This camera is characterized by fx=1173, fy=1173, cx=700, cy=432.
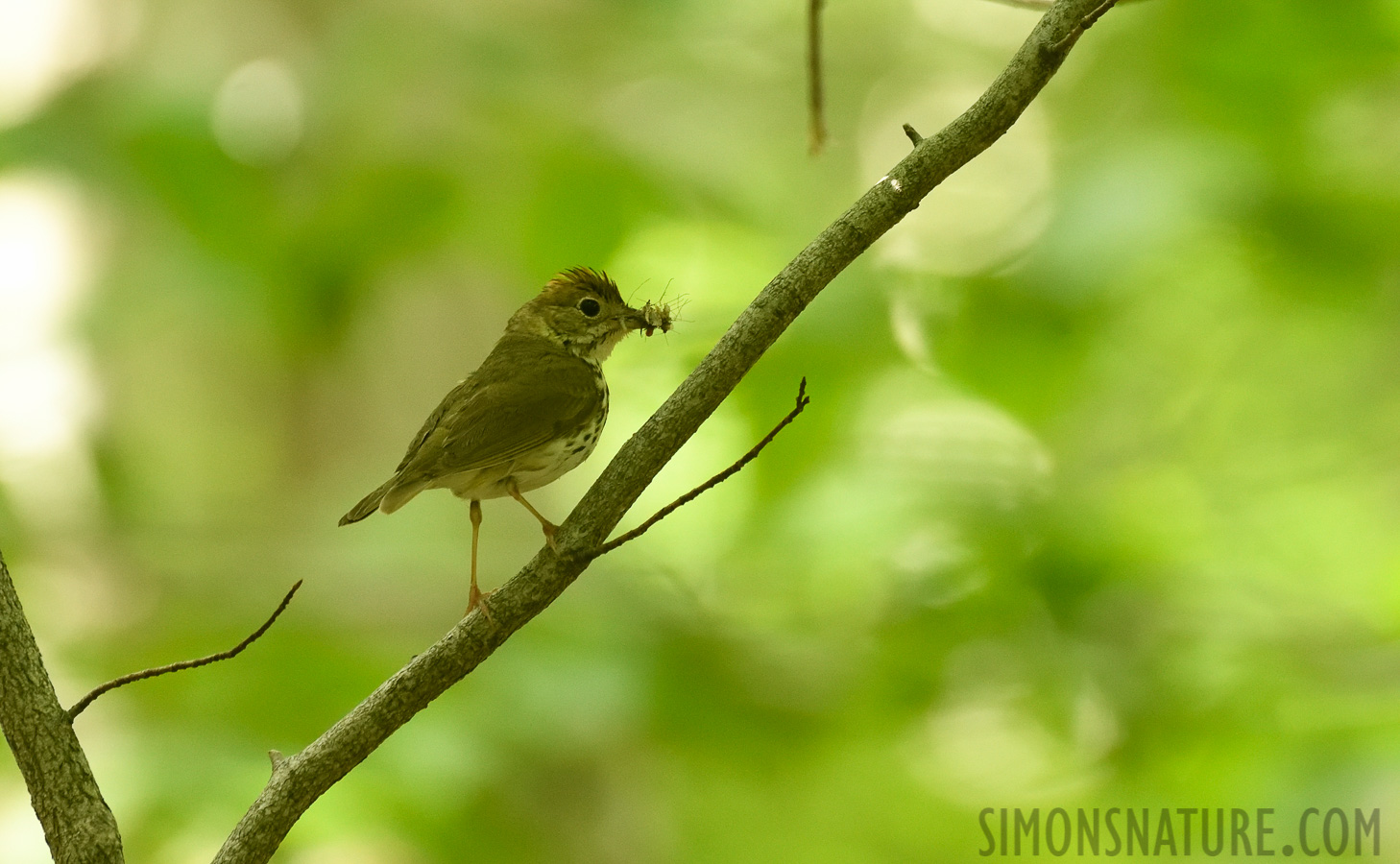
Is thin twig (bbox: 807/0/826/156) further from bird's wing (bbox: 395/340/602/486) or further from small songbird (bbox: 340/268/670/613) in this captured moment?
bird's wing (bbox: 395/340/602/486)

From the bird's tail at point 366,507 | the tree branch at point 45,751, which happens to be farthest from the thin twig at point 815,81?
the tree branch at point 45,751

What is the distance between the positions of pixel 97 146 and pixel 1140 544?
493 cm

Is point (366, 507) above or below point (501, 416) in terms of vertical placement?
below

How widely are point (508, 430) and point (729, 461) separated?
3.32m

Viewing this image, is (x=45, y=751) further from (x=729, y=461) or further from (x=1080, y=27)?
(x=729, y=461)

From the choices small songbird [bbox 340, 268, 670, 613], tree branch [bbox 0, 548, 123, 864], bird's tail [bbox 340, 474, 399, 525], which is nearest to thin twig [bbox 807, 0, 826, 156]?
small songbird [bbox 340, 268, 670, 613]

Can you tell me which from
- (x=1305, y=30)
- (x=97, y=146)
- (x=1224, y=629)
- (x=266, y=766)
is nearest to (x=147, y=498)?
(x=97, y=146)

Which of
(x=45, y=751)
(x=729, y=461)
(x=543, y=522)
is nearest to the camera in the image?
(x=45, y=751)

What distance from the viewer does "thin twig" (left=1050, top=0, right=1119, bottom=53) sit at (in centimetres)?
226

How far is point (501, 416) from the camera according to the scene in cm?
312

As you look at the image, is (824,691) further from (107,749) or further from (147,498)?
(147,498)

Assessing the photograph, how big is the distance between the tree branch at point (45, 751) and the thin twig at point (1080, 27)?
221 cm

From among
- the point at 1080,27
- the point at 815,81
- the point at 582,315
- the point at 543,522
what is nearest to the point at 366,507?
the point at 543,522

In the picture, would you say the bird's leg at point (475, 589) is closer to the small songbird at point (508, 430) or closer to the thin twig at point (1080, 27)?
the small songbird at point (508, 430)
